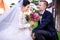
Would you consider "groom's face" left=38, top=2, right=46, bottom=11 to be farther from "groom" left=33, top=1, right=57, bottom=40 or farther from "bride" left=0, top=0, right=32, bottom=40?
"bride" left=0, top=0, right=32, bottom=40

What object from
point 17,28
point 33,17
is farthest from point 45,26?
point 17,28

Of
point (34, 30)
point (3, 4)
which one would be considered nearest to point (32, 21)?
point (34, 30)

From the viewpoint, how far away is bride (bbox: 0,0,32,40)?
1.46 m

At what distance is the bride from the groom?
0.08 meters

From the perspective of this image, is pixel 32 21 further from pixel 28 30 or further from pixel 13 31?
pixel 13 31

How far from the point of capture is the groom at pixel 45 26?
1.44 m

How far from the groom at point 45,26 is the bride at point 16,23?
0.28 ft

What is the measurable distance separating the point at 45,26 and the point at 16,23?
0.25 m

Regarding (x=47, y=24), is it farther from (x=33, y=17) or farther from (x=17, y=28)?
(x=17, y=28)

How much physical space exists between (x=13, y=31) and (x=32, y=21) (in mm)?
185

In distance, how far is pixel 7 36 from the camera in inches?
57.4

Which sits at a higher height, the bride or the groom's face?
the groom's face

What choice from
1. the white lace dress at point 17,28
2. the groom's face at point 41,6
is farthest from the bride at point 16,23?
the groom's face at point 41,6

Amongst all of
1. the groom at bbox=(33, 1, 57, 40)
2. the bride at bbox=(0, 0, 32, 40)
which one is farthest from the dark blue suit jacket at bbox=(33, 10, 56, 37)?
the bride at bbox=(0, 0, 32, 40)
